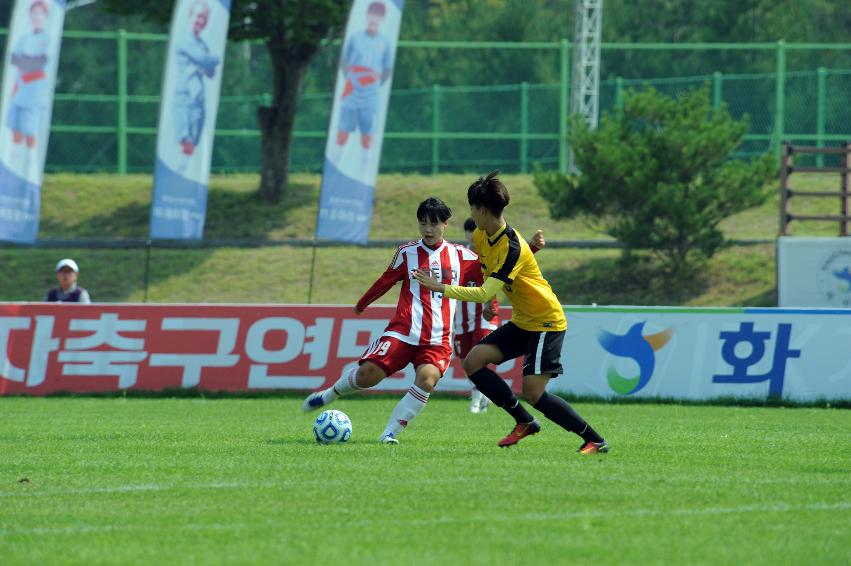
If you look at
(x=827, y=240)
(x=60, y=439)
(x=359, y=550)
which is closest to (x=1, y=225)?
(x=60, y=439)

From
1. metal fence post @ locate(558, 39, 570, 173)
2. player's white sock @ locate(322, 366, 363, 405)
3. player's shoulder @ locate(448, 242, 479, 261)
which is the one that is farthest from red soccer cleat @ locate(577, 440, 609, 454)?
metal fence post @ locate(558, 39, 570, 173)

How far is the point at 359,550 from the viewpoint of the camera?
6.43 metres

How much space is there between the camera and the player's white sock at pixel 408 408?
10570 millimetres

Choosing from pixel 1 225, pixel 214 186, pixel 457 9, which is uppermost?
pixel 457 9

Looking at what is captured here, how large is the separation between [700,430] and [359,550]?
6.83 m

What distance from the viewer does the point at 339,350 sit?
17297 millimetres

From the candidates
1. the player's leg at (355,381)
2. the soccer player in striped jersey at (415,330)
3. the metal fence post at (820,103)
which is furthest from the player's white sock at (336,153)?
the metal fence post at (820,103)

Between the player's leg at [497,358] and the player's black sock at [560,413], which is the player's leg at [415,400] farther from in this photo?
the player's black sock at [560,413]

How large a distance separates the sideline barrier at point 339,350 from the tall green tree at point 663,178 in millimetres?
9931

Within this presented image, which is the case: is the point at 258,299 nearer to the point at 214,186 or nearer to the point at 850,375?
the point at 214,186

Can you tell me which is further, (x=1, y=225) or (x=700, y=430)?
(x=1, y=225)

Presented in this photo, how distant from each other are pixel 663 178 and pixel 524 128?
7.56 m

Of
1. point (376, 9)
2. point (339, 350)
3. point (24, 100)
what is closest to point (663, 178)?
point (376, 9)

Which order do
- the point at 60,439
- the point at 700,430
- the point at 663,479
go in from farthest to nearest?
the point at 700,430
the point at 60,439
the point at 663,479
